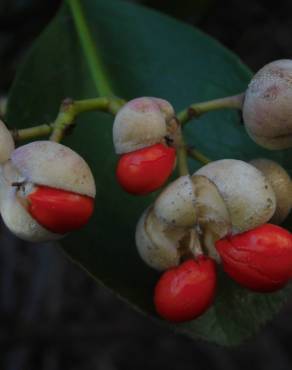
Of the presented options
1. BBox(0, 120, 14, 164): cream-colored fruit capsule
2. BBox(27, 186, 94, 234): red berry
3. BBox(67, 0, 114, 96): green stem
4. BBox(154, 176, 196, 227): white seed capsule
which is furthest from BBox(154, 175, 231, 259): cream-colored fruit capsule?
BBox(67, 0, 114, 96): green stem

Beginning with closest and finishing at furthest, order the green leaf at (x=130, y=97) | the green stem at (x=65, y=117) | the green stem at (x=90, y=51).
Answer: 1. the green stem at (x=65, y=117)
2. the green leaf at (x=130, y=97)
3. the green stem at (x=90, y=51)

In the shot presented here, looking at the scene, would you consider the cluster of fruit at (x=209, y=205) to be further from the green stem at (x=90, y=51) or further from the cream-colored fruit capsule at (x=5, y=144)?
the green stem at (x=90, y=51)

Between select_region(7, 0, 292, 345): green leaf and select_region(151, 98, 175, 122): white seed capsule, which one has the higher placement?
select_region(151, 98, 175, 122): white seed capsule

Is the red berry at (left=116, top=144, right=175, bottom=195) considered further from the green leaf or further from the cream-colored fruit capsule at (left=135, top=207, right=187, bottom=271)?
the green leaf

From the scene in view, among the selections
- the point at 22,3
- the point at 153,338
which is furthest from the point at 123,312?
the point at 22,3

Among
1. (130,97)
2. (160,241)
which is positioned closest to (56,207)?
(160,241)

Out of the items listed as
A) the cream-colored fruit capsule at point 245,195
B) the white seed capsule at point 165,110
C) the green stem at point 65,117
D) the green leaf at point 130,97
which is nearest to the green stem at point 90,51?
the green leaf at point 130,97

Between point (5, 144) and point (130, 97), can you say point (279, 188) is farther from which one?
point (130, 97)
